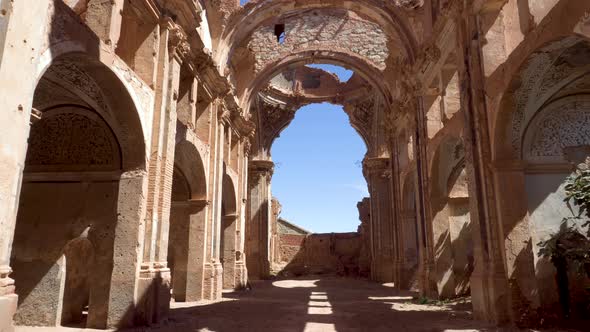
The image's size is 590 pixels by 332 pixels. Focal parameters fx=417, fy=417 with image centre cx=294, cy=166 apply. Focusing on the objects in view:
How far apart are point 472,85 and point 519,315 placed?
399 centimetres

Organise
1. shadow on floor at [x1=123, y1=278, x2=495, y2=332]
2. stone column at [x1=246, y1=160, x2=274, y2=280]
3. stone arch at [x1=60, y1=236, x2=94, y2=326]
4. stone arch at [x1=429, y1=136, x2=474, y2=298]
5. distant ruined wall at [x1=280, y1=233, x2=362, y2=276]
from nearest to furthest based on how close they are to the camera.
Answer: shadow on floor at [x1=123, y1=278, x2=495, y2=332], stone arch at [x1=60, y1=236, x2=94, y2=326], stone arch at [x1=429, y1=136, x2=474, y2=298], stone column at [x1=246, y1=160, x2=274, y2=280], distant ruined wall at [x1=280, y1=233, x2=362, y2=276]

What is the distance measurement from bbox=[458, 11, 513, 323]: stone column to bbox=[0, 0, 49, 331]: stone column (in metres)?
6.59

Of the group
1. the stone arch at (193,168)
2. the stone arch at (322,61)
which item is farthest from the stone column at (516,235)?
the stone arch at (322,61)

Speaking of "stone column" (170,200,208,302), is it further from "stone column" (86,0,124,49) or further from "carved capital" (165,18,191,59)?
"stone column" (86,0,124,49)

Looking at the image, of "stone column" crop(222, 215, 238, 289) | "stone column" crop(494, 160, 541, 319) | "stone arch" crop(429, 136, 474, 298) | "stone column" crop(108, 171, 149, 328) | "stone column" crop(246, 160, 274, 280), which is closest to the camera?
"stone column" crop(494, 160, 541, 319)

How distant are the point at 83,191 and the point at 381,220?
49.3ft

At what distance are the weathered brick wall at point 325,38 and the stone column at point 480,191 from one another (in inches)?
417

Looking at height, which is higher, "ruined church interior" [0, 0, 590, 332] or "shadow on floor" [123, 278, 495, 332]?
"ruined church interior" [0, 0, 590, 332]

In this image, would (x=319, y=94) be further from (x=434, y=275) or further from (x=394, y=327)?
(x=394, y=327)

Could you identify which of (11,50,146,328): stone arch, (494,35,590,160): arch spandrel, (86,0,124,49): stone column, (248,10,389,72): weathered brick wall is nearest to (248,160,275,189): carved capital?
(248,10,389,72): weathered brick wall

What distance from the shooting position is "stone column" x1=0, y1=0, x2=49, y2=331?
3.90 m

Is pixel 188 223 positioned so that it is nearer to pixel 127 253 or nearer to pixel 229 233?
pixel 229 233

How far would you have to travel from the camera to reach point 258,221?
22.2 metres

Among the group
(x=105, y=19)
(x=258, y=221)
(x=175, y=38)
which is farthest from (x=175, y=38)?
(x=258, y=221)
